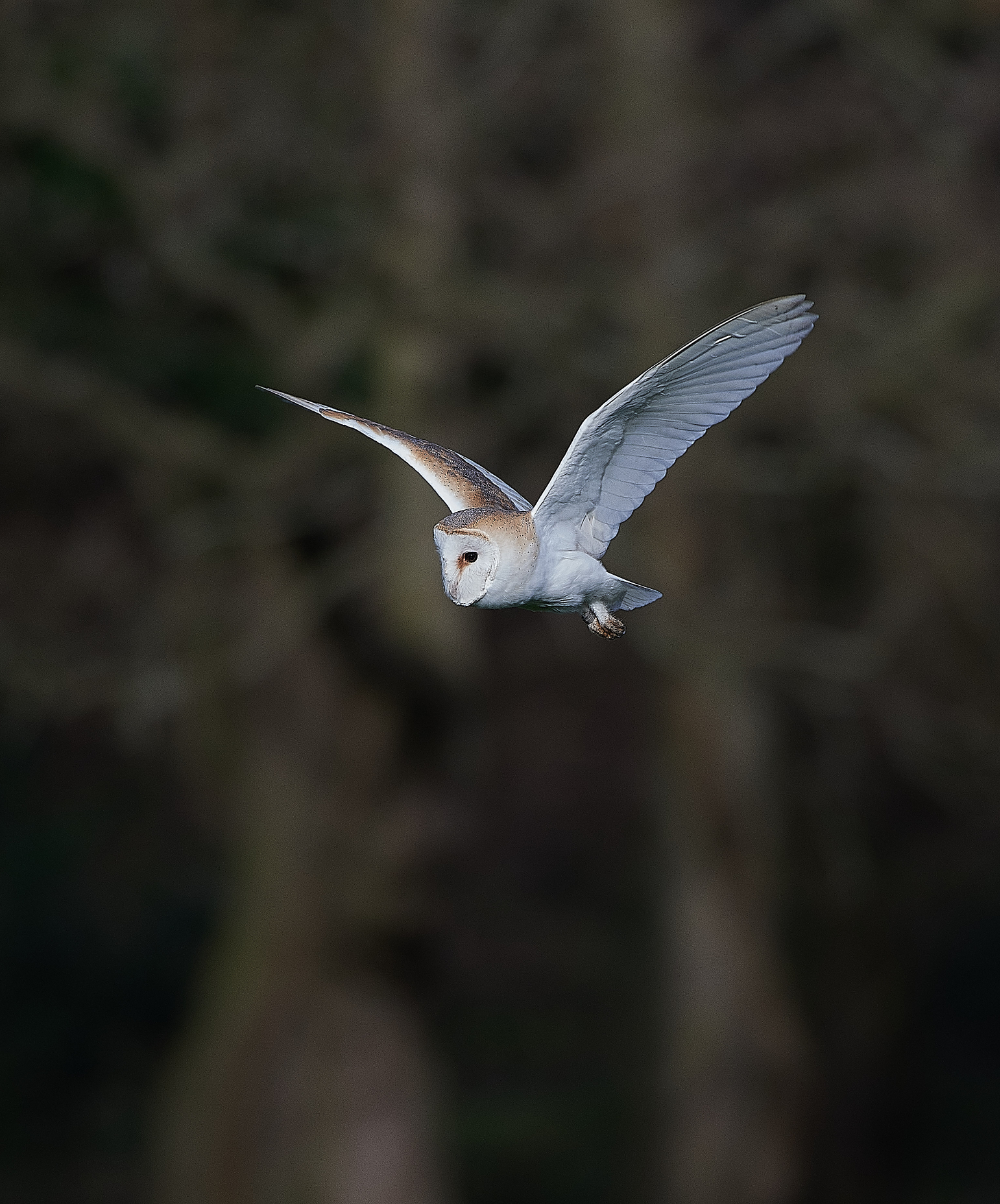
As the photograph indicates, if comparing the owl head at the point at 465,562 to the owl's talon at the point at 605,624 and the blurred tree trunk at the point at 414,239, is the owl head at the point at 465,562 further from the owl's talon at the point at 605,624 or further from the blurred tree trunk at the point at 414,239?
the blurred tree trunk at the point at 414,239

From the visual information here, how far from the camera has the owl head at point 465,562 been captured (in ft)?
5.28

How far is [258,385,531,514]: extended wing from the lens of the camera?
2.06 metres

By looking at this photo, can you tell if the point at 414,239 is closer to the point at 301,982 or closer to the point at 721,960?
the point at 301,982

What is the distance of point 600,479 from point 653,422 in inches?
4.6

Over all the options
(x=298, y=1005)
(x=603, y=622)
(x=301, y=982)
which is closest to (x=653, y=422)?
(x=603, y=622)

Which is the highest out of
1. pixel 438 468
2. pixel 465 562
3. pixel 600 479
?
pixel 438 468

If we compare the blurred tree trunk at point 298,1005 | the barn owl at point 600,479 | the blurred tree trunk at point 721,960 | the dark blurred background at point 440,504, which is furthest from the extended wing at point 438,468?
the blurred tree trunk at point 721,960

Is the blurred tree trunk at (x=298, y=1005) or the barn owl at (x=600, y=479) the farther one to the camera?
the blurred tree trunk at (x=298, y=1005)

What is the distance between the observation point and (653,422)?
6.70ft

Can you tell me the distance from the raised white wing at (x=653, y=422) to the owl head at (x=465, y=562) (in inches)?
6.7

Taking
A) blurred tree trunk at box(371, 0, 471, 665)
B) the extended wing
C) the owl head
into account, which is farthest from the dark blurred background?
the owl head

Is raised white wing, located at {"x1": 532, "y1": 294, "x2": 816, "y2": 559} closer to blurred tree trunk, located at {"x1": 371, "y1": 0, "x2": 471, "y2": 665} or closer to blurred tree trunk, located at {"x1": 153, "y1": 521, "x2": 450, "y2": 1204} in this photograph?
blurred tree trunk, located at {"x1": 371, "y1": 0, "x2": 471, "y2": 665}

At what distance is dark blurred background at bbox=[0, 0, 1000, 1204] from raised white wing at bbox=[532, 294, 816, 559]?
13.2 feet

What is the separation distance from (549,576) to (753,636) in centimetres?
531
